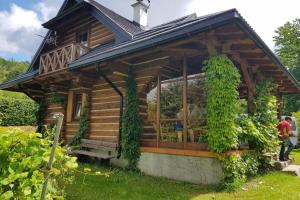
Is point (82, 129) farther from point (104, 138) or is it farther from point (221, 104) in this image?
point (221, 104)

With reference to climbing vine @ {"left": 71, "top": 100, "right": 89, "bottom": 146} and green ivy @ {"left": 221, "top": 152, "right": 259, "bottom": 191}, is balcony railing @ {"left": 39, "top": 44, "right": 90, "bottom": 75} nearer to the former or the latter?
climbing vine @ {"left": 71, "top": 100, "right": 89, "bottom": 146}

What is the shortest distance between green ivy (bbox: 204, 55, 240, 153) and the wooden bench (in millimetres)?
3917

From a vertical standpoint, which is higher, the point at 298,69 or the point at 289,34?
the point at 289,34

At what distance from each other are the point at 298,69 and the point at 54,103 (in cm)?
2831

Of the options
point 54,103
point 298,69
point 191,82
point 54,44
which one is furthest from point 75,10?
point 298,69

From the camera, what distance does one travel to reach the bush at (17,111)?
21.2 meters

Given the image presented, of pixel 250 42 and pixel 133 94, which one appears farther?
pixel 133 94

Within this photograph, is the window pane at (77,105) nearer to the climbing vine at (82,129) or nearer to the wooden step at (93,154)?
the climbing vine at (82,129)

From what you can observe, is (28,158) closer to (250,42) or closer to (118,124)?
(250,42)

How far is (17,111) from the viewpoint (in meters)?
21.6

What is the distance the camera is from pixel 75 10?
40.6 feet

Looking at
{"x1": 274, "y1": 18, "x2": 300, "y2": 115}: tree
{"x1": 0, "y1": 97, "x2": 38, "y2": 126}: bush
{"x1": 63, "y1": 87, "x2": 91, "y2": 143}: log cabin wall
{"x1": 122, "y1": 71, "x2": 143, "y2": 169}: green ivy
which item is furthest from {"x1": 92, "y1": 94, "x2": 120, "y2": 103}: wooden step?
{"x1": 274, "y1": 18, "x2": 300, "y2": 115}: tree

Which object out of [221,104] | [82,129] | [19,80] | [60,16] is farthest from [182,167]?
[19,80]

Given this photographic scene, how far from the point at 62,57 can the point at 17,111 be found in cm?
1314
